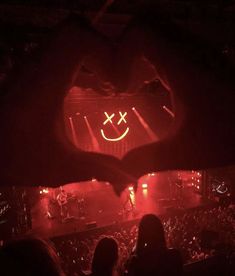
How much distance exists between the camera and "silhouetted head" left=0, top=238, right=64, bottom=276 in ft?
8.79

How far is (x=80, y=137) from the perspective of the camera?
11.3m

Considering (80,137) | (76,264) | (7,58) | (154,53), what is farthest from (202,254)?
(80,137)

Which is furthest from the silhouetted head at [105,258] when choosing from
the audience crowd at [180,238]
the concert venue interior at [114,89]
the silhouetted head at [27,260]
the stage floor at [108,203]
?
the stage floor at [108,203]

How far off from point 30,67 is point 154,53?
1.93 feet

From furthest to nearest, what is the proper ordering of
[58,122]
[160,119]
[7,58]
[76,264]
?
[160,119] < [76,264] < [7,58] < [58,122]

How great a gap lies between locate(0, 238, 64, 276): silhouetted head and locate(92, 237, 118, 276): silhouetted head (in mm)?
437

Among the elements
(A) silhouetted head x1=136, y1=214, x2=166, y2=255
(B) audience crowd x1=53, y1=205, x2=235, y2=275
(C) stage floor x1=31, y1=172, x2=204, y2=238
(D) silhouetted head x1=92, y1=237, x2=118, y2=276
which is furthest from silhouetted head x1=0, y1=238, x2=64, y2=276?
(C) stage floor x1=31, y1=172, x2=204, y2=238

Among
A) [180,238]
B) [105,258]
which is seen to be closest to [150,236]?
[105,258]

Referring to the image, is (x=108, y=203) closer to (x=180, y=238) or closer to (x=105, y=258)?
(x=180, y=238)

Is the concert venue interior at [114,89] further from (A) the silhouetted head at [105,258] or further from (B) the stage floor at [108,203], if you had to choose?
(B) the stage floor at [108,203]

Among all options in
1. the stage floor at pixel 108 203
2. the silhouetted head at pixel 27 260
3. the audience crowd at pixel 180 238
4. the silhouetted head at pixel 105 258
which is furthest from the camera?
the stage floor at pixel 108 203

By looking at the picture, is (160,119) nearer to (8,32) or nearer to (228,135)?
(8,32)

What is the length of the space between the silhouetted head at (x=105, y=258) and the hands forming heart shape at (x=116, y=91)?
212cm

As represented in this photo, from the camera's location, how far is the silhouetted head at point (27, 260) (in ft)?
8.79
